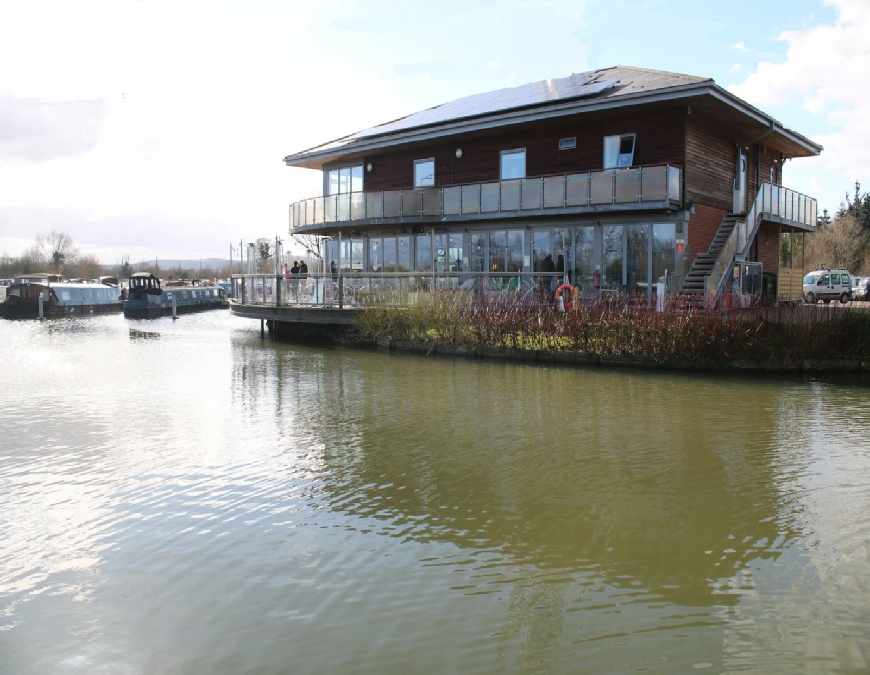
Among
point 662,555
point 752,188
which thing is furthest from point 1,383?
point 752,188

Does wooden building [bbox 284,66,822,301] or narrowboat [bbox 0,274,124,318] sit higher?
wooden building [bbox 284,66,822,301]

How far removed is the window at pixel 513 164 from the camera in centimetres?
2714

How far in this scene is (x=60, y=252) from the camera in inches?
4343

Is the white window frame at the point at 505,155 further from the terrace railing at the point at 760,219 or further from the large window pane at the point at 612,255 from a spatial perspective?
the terrace railing at the point at 760,219

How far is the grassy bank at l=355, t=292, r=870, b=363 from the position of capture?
16094 millimetres

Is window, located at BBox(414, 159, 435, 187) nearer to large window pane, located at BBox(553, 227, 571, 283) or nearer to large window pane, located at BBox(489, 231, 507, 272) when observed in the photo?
large window pane, located at BBox(489, 231, 507, 272)

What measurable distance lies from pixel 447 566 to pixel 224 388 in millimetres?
9458

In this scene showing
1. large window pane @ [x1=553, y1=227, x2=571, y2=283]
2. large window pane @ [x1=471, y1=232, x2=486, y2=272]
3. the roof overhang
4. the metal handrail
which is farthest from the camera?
large window pane @ [x1=471, y1=232, x2=486, y2=272]

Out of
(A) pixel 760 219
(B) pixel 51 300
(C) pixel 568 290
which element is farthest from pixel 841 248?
(B) pixel 51 300

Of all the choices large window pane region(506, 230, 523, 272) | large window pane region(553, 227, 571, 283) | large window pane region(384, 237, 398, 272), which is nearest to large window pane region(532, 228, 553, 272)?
large window pane region(553, 227, 571, 283)

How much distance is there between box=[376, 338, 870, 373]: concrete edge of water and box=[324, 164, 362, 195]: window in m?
15.1

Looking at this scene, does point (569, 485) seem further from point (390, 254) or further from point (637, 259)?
point (390, 254)

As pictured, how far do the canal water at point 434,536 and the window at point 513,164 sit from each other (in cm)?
1630

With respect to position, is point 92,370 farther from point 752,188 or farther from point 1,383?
point 752,188
